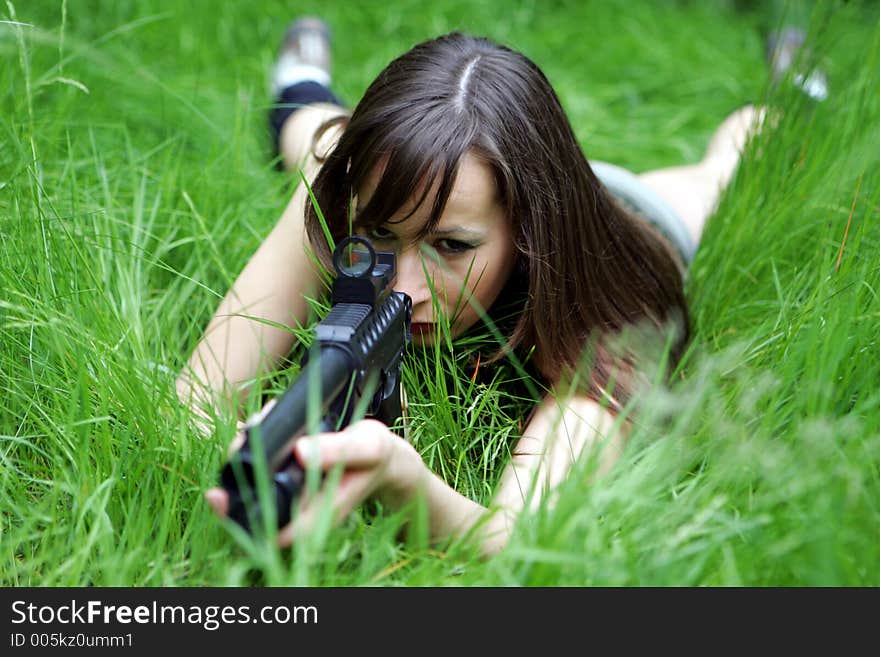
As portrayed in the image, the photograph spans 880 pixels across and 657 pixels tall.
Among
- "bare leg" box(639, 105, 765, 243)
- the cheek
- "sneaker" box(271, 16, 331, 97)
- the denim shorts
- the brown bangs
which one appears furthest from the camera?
"sneaker" box(271, 16, 331, 97)

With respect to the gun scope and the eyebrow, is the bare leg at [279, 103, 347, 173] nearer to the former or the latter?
the eyebrow

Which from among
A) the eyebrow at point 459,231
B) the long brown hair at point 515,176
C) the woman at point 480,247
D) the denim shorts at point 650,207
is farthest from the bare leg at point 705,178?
the eyebrow at point 459,231

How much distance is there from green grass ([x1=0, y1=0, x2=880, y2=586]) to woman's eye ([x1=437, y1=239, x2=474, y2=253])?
0.23 m

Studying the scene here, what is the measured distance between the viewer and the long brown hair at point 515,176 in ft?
6.16

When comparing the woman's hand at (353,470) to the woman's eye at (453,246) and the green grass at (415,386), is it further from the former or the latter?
the woman's eye at (453,246)

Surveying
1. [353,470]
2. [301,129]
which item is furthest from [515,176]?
[301,129]

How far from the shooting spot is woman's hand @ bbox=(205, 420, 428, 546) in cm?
124

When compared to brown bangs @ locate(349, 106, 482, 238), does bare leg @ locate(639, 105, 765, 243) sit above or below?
above

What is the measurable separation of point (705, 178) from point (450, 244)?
1.78 meters

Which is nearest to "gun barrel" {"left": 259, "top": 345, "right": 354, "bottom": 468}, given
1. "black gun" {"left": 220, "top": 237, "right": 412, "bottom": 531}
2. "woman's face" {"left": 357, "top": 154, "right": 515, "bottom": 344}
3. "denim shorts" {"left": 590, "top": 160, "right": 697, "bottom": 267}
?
"black gun" {"left": 220, "top": 237, "right": 412, "bottom": 531}

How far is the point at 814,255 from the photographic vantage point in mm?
2297
